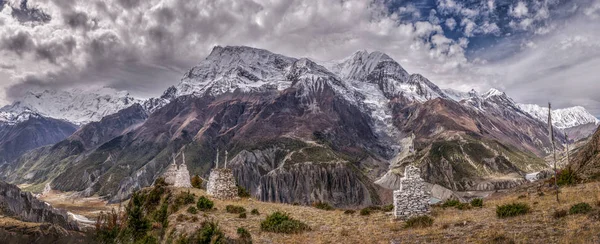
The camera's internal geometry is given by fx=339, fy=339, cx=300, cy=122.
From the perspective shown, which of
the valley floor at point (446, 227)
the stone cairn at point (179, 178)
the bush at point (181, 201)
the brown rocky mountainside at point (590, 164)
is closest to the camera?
the valley floor at point (446, 227)

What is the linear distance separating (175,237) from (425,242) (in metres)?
16.2

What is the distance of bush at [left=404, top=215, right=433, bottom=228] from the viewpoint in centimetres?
1953

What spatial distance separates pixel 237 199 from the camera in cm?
3509

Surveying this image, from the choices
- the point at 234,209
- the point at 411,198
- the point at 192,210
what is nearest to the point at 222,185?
the point at 234,209

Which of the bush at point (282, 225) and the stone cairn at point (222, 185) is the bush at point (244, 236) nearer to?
the bush at point (282, 225)

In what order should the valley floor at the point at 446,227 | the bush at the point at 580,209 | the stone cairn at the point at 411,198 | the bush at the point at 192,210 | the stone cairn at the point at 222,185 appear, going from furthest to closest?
the stone cairn at the point at 222,185, the bush at the point at 192,210, the stone cairn at the point at 411,198, the bush at the point at 580,209, the valley floor at the point at 446,227

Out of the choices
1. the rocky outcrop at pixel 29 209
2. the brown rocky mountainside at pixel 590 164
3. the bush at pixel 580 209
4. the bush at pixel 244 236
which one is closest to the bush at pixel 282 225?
the bush at pixel 244 236

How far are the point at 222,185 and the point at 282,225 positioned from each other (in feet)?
46.7

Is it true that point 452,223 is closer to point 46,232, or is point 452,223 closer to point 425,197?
point 425,197

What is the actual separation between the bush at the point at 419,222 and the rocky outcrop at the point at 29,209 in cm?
15472

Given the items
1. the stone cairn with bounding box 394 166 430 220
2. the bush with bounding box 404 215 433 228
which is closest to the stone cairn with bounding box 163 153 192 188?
the stone cairn with bounding box 394 166 430 220

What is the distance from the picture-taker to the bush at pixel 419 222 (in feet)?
64.1

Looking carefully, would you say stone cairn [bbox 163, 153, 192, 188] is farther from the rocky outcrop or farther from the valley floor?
the rocky outcrop

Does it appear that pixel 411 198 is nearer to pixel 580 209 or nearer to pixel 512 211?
pixel 512 211
